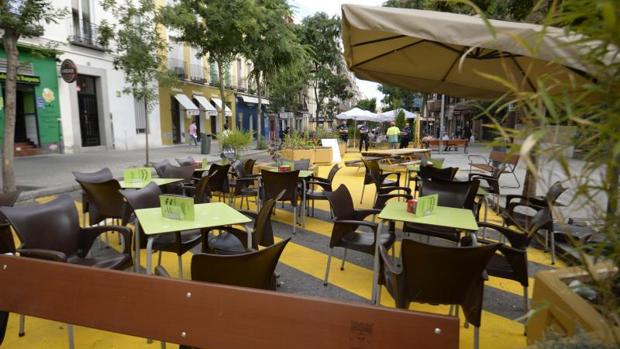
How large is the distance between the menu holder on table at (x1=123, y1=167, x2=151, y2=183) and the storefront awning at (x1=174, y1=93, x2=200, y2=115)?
1994 cm

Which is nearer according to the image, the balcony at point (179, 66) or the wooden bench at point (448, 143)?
the wooden bench at point (448, 143)

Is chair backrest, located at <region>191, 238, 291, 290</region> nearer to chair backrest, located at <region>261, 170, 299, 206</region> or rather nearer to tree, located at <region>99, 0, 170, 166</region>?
chair backrest, located at <region>261, 170, 299, 206</region>

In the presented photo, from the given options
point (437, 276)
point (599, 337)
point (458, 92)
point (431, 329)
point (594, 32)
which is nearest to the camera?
point (594, 32)

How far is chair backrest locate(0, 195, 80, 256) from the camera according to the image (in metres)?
2.68

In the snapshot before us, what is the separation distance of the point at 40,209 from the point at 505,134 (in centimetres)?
319

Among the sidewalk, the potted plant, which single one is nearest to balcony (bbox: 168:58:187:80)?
the sidewalk

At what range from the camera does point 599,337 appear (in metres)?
1.03

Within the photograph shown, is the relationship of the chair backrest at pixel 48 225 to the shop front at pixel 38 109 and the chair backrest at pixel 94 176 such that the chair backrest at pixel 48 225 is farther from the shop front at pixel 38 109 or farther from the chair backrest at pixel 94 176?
the shop front at pixel 38 109

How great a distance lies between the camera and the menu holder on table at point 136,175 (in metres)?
4.65

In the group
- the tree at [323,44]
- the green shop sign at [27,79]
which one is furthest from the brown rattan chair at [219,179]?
the tree at [323,44]

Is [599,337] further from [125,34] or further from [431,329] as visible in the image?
[125,34]

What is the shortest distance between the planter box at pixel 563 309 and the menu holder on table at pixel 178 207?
226 centimetres

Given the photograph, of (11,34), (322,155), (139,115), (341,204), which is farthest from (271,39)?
(341,204)

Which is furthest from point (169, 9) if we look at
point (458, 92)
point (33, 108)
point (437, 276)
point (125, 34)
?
point (437, 276)
